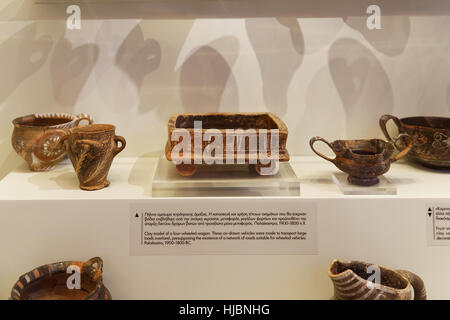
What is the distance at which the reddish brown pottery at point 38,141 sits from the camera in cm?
138

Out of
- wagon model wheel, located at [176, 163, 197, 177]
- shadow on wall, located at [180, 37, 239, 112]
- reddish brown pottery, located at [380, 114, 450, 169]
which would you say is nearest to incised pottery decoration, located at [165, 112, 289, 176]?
wagon model wheel, located at [176, 163, 197, 177]

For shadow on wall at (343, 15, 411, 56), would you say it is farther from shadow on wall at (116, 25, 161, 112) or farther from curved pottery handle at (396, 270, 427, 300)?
curved pottery handle at (396, 270, 427, 300)

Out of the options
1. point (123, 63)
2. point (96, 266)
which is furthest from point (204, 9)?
point (96, 266)

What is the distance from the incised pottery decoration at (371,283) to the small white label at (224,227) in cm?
11

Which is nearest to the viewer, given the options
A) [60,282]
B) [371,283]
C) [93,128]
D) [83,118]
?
[371,283]

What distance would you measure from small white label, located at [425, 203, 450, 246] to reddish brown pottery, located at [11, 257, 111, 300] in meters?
0.79

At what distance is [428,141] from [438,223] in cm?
28

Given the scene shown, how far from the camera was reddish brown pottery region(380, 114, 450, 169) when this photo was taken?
1.39 m

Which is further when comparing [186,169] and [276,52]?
[276,52]

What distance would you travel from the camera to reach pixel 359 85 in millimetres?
1552

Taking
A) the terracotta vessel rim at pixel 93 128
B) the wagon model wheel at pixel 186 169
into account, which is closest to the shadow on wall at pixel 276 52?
the wagon model wheel at pixel 186 169

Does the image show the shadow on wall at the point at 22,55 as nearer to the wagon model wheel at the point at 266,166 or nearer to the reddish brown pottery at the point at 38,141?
the reddish brown pottery at the point at 38,141

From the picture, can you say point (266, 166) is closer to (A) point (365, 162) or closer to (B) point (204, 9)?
(A) point (365, 162)
